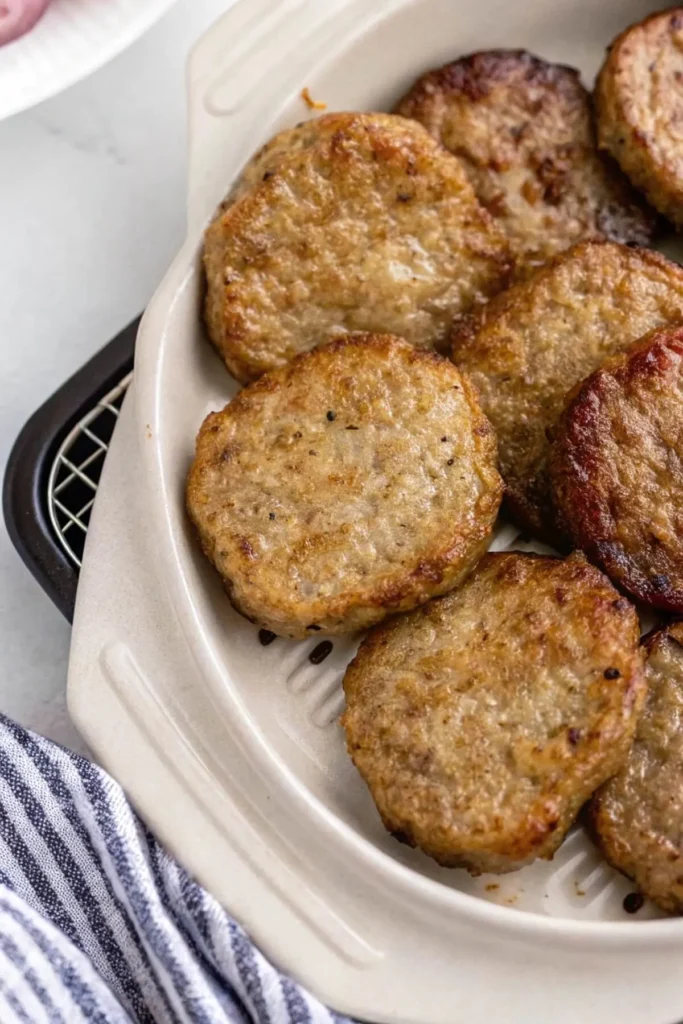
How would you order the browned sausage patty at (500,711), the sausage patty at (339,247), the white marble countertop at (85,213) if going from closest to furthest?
the browned sausage patty at (500,711) < the sausage patty at (339,247) < the white marble countertop at (85,213)


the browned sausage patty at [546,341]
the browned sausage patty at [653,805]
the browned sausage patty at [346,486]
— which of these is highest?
the browned sausage patty at [346,486]

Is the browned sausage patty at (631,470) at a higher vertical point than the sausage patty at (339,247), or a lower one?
lower

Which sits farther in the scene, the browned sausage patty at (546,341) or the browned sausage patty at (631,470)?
the browned sausage patty at (546,341)

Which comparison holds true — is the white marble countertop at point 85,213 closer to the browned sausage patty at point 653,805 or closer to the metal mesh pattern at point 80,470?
the metal mesh pattern at point 80,470

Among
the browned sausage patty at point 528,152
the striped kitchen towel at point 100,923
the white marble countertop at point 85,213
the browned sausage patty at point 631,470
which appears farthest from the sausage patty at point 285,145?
the striped kitchen towel at point 100,923

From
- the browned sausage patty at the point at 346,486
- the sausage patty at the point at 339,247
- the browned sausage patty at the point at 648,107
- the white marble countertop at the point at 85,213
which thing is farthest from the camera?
the white marble countertop at the point at 85,213

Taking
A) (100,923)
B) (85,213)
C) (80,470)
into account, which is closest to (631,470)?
(80,470)

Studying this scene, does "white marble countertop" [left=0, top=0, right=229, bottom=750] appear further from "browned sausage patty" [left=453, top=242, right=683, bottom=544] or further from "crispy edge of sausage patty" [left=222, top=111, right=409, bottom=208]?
"browned sausage patty" [left=453, top=242, right=683, bottom=544]
